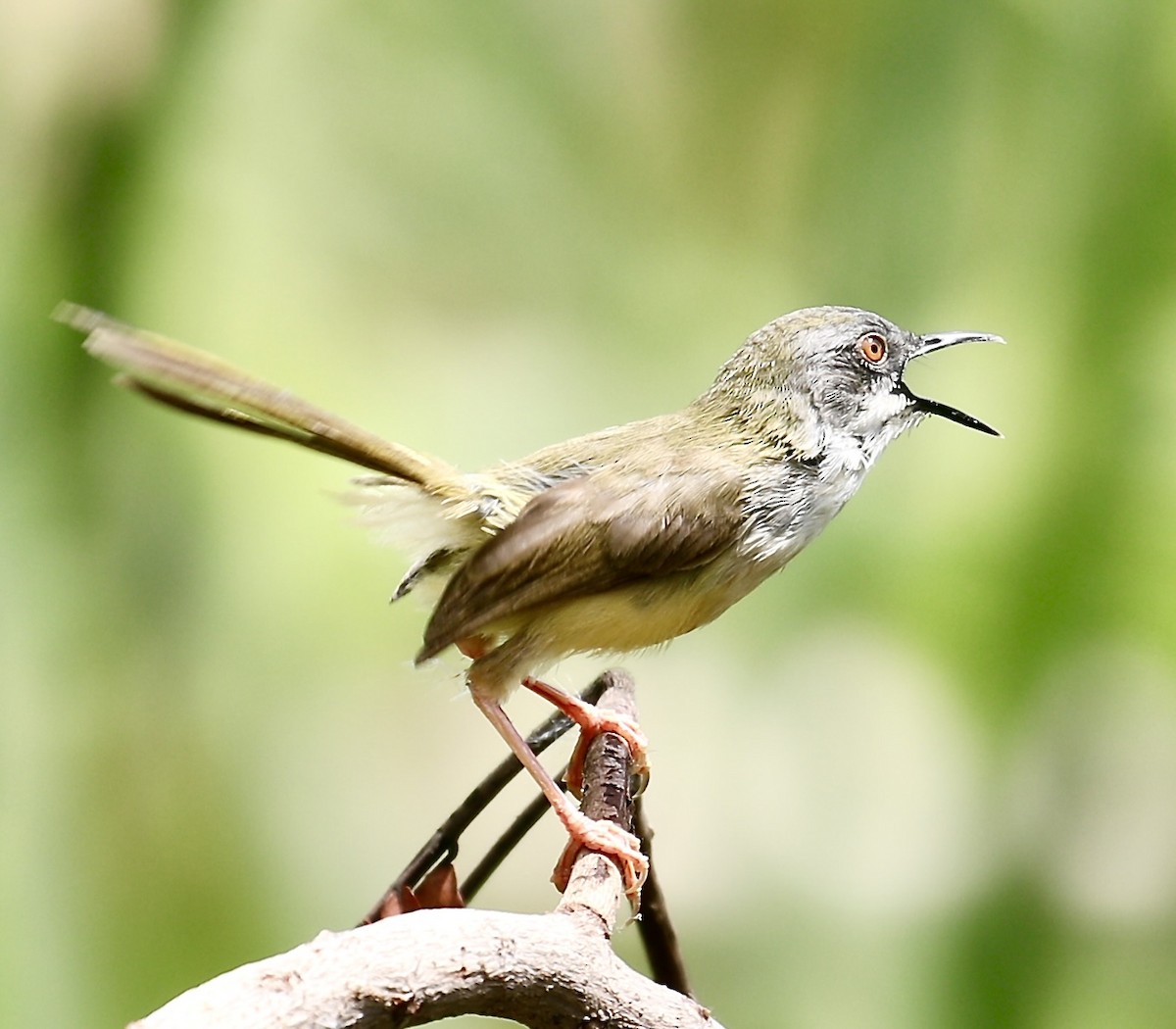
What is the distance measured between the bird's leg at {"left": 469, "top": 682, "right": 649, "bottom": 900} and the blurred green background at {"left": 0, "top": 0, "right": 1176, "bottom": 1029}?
3.93ft

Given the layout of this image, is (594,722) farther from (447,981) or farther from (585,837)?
(447,981)

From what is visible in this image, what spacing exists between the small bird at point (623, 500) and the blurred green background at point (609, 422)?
3.84ft

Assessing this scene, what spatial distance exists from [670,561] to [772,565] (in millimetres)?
157

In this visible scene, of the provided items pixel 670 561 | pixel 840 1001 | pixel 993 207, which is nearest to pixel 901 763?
pixel 840 1001

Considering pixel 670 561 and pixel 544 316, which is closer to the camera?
pixel 670 561

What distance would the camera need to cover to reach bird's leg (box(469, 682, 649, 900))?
1.40 m

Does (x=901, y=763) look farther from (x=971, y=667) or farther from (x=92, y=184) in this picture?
(x=92, y=184)

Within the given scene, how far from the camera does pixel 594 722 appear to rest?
5.57 feet

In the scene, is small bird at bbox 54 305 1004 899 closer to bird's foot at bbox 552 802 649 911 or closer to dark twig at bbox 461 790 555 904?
bird's foot at bbox 552 802 649 911

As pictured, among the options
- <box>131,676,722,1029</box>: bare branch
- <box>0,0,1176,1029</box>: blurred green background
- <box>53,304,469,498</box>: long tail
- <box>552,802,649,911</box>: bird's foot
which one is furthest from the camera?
<box>0,0,1176,1029</box>: blurred green background

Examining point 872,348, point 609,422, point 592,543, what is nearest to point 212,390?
point 592,543

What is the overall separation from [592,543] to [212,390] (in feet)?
1.55

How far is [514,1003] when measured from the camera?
99cm

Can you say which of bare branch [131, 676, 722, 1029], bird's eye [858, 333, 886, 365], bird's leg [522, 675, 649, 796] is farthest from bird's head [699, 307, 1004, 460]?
bare branch [131, 676, 722, 1029]
